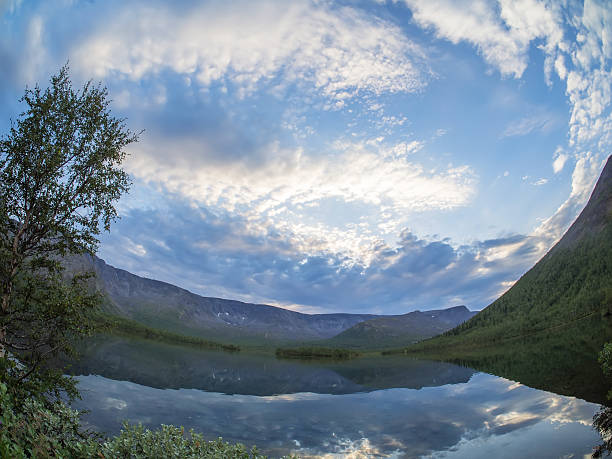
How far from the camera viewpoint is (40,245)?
18844 mm

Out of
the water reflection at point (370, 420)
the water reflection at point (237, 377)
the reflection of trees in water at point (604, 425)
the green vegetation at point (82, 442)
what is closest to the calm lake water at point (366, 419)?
the water reflection at point (370, 420)

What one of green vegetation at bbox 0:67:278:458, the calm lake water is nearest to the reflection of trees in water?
the calm lake water

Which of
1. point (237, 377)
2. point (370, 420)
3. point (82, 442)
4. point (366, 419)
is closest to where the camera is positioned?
point (82, 442)

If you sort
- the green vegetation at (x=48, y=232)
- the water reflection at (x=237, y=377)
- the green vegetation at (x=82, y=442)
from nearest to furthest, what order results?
the green vegetation at (x=82, y=442)
the green vegetation at (x=48, y=232)
the water reflection at (x=237, y=377)

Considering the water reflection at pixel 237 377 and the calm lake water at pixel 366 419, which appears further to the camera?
the water reflection at pixel 237 377

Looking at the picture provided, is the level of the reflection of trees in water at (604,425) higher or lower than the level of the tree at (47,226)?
lower

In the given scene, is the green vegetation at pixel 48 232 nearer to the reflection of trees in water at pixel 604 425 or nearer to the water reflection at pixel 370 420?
the water reflection at pixel 370 420

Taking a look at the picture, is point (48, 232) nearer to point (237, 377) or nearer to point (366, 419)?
point (366, 419)

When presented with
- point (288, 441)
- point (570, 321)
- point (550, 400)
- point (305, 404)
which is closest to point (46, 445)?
point (288, 441)

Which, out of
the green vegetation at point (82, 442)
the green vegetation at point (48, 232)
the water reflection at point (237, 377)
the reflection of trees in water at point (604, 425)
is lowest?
the water reflection at point (237, 377)

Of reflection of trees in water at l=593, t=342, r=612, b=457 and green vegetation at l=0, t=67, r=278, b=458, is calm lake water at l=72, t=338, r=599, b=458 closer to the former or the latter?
reflection of trees in water at l=593, t=342, r=612, b=457

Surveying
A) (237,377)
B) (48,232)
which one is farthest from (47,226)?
(237,377)

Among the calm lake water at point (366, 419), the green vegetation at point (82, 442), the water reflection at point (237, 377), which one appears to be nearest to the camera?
the green vegetation at point (82, 442)

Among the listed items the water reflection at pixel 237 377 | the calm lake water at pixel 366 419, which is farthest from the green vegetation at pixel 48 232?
the water reflection at pixel 237 377
